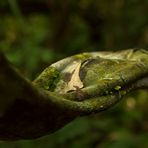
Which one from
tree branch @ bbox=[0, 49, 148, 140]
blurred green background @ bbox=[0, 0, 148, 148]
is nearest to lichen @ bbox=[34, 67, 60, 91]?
tree branch @ bbox=[0, 49, 148, 140]

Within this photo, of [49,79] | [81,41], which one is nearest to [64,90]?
[49,79]

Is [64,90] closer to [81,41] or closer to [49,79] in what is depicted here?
[49,79]

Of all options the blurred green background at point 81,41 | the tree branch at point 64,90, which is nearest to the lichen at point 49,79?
the tree branch at point 64,90

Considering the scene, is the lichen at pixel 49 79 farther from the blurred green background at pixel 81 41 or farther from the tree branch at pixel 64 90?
the blurred green background at pixel 81 41

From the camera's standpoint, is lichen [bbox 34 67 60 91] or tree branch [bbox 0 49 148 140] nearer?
tree branch [bbox 0 49 148 140]

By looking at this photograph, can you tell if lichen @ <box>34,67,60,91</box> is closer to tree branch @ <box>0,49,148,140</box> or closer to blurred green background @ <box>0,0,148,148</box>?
tree branch @ <box>0,49,148,140</box>
